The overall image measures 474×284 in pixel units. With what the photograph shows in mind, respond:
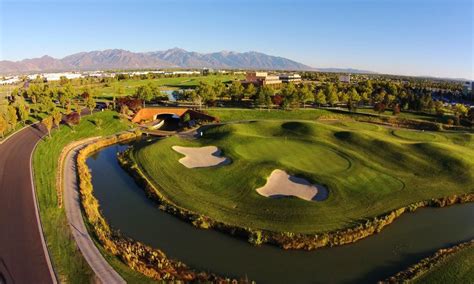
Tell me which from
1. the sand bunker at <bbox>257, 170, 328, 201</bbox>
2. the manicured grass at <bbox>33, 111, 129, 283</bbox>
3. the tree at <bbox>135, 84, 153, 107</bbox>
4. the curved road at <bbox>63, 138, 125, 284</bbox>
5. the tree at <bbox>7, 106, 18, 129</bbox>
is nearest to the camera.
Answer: the curved road at <bbox>63, 138, 125, 284</bbox>

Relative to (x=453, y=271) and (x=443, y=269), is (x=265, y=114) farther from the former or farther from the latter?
(x=453, y=271)

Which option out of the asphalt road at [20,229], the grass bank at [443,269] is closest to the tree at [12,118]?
the asphalt road at [20,229]

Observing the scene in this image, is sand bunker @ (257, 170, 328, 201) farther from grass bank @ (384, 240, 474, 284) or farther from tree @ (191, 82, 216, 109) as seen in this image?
tree @ (191, 82, 216, 109)

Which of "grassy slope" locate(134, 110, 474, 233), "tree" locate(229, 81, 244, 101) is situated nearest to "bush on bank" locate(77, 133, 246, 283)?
"grassy slope" locate(134, 110, 474, 233)

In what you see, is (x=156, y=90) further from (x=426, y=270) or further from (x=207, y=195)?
(x=426, y=270)

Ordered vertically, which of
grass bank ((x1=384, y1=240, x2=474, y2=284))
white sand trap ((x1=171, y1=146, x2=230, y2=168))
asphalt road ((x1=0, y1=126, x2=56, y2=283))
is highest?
white sand trap ((x1=171, y1=146, x2=230, y2=168))

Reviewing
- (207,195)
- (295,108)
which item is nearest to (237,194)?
(207,195)
